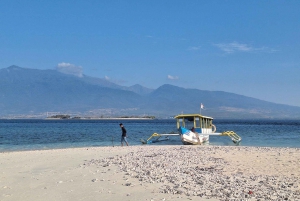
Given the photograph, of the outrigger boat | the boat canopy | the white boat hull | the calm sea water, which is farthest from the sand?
the boat canopy

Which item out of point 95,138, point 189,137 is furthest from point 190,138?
point 95,138

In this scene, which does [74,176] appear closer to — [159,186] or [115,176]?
[115,176]

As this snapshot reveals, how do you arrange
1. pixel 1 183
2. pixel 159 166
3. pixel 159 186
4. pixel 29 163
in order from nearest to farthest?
pixel 159 186 < pixel 1 183 < pixel 159 166 < pixel 29 163

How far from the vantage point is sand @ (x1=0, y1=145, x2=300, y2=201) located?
1038cm

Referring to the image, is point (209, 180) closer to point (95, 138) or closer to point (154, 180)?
point (154, 180)

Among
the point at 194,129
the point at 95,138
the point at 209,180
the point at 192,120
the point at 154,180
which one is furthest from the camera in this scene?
the point at 95,138

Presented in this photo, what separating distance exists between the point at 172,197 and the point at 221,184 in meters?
1.96

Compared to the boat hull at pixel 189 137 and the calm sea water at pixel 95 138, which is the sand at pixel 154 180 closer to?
the boat hull at pixel 189 137

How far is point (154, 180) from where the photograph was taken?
12078 mm

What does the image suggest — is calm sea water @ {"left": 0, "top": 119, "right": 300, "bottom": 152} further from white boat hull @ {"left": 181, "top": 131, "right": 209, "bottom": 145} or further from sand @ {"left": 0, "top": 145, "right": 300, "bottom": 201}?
sand @ {"left": 0, "top": 145, "right": 300, "bottom": 201}

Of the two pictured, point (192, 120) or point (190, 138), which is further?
point (192, 120)

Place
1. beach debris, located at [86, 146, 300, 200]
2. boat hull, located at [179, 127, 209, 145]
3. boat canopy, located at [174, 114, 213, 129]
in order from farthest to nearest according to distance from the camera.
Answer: boat canopy, located at [174, 114, 213, 129] < boat hull, located at [179, 127, 209, 145] < beach debris, located at [86, 146, 300, 200]

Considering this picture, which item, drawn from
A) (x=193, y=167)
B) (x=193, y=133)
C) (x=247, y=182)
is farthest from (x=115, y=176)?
(x=193, y=133)

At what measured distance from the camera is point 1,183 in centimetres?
1269
